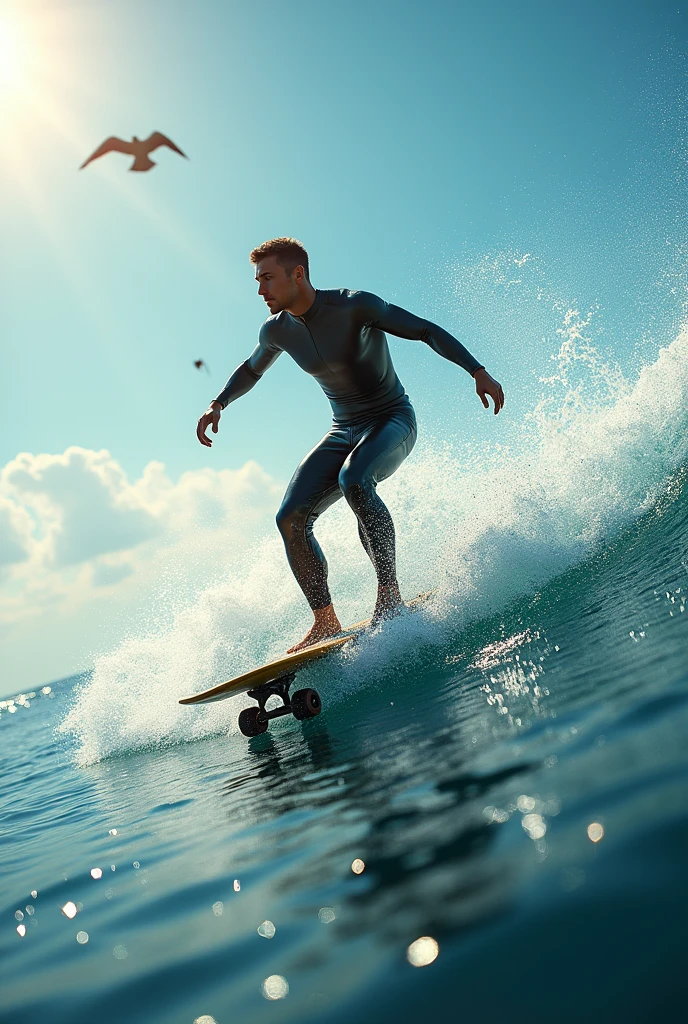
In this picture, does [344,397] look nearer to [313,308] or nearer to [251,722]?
[313,308]

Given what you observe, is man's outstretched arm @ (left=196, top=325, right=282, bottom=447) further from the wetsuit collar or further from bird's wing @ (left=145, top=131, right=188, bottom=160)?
bird's wing @ (left=145, top=131, right=188, bottom=160)

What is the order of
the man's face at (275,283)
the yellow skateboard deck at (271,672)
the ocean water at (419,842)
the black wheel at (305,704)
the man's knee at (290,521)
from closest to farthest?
1. the ocean water at (419,842)
2. the black wheel at (305,704)
3. the yellow skateboard deck at (271,672)
4. the man's face at (275,283)
5. the man's knee at (290,521)

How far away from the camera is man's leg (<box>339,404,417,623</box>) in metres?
5.27

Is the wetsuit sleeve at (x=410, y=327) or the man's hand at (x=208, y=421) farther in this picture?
A: the man's hand at (x=208, y=421)

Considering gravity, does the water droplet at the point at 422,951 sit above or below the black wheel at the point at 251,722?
below

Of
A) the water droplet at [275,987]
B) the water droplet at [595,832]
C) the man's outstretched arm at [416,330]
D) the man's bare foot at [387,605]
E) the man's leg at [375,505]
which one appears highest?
the man's outstretched arm at [416,330]

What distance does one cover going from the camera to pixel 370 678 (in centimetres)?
490

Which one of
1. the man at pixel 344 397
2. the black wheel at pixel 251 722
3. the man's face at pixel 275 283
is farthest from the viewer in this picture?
the man's face at pixel 275 283

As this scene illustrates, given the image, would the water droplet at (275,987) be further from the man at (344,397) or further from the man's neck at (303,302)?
the man's neck at (303,302)

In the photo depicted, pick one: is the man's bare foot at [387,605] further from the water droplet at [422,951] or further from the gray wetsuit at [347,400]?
the water droplet at [422,951]

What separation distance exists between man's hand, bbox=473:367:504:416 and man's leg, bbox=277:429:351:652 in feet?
3.68

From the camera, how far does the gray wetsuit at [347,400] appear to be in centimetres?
560

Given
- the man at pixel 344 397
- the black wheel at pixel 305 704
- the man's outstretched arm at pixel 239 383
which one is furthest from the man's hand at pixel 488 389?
the black wheel at pixel 305 704

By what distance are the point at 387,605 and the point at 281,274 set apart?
8.32 feet
